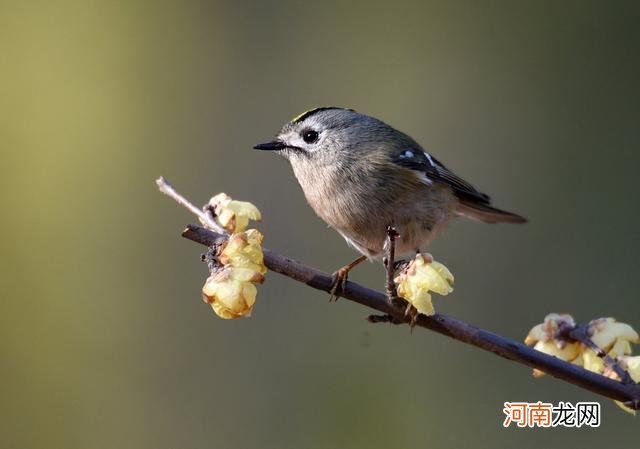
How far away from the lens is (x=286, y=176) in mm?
3158

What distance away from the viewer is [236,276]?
3.19 feet

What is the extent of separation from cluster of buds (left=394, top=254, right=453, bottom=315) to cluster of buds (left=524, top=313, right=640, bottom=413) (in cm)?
20

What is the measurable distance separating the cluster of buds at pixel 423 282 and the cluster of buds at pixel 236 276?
0.19 meters

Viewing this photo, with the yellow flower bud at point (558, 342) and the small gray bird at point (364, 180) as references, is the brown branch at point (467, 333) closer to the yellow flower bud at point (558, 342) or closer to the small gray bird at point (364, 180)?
the yellow flower bud at point (558, 342)

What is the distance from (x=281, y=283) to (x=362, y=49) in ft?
4.60

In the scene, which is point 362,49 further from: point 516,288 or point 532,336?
point 532,336

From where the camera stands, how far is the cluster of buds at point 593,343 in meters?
1.12

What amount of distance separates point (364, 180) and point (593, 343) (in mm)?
730

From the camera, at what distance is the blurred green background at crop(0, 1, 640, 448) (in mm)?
2771

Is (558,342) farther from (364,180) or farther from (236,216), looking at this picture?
(364,180)

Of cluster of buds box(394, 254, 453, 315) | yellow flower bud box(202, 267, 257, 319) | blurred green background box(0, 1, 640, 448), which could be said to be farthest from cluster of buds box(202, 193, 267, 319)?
blurred green background box(0, 1, 640, 448)

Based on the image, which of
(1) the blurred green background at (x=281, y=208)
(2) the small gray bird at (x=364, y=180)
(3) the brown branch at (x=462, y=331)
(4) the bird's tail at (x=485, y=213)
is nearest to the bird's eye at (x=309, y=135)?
(2) the small gray bird at (x=364, y=180)

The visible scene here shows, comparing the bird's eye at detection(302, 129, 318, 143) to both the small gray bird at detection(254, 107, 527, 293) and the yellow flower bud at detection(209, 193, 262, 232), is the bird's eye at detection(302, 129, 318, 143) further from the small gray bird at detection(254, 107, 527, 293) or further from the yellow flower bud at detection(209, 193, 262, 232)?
the yellow flower bud at detection(209, 193, 262, 232)
